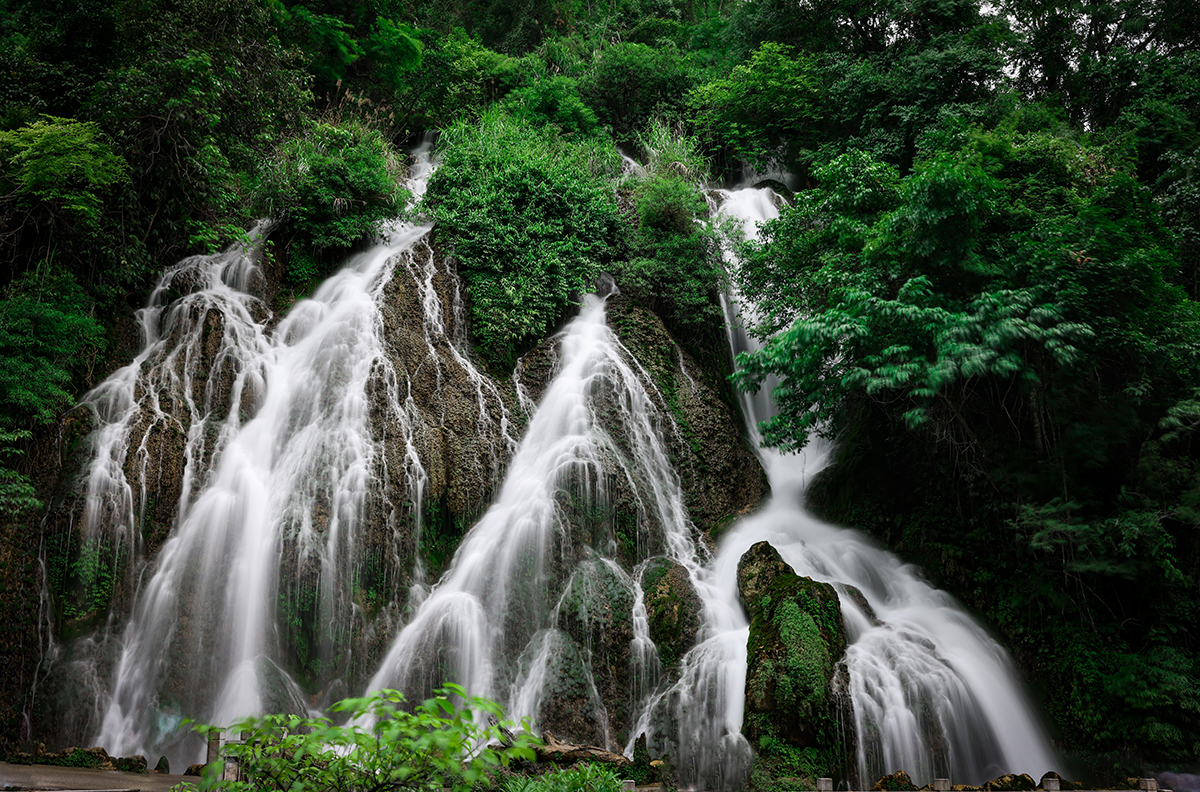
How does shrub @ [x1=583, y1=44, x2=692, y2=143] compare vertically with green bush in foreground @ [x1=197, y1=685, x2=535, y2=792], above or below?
above

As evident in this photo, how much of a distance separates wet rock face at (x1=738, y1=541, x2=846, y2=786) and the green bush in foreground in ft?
18.4

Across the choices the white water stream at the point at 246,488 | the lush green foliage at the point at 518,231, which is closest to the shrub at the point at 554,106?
the lush green foliage at the point at 518,231

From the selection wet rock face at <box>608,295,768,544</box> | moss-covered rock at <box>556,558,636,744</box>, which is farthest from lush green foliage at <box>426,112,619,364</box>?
moss-covered rock at <box>556,558,636,744</box>

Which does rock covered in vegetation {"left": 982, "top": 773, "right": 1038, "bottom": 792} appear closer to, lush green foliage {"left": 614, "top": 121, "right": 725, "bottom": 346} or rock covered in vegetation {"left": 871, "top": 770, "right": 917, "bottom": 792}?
rock covered in vegetation {"left": 871, "top": 770, "right": 917, "bottom": 792}

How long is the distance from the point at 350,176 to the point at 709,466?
9.64 meters

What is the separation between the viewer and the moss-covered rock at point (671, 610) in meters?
8.92

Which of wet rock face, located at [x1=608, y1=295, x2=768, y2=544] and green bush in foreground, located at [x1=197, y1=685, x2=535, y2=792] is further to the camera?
wet rock face, located at [x1=608, y1=295, x2=768, y2=544]

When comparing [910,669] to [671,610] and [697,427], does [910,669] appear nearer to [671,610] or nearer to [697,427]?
[671,610]

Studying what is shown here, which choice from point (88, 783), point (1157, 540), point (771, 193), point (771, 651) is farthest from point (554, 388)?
point (771, 193)

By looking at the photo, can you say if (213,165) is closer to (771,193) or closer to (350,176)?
(350,176)

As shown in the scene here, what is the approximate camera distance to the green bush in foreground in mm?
2318

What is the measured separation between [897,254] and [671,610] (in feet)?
21.2

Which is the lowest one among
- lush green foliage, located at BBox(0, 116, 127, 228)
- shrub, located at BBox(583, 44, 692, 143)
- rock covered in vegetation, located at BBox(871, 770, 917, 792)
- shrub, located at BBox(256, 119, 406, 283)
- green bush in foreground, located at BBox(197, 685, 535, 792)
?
rock covered in vegetation, located at BBox(871, 770, 917, 792)

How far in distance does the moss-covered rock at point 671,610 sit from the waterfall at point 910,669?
0.69 m
